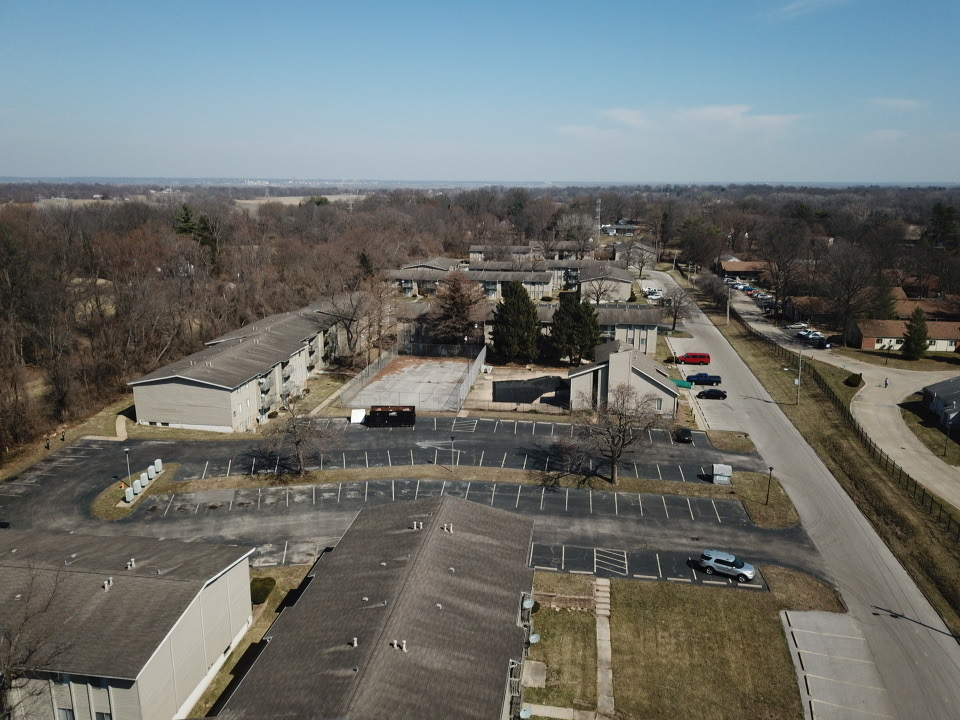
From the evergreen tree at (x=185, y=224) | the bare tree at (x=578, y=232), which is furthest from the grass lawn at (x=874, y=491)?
the evergreen tree at (x=185, y=224)

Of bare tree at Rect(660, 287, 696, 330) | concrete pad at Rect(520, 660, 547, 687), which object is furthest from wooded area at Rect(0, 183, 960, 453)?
concrete pad at Rect(520, 660, 547, 687)

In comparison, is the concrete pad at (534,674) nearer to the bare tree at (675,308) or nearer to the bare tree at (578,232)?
the bare tree at (675,308)

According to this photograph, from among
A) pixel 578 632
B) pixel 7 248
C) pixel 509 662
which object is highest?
pixel 7 248

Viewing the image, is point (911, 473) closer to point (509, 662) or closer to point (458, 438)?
point (458, 438)

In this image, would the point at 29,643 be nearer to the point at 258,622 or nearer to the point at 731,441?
the point at 258,622

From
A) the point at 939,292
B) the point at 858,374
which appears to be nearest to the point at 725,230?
the point at 939,292

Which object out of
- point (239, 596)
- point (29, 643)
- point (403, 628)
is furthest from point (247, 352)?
point (403, 628)

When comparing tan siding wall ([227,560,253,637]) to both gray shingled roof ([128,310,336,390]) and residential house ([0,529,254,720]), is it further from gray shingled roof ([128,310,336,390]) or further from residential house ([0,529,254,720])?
gray shingled roof ([128,310,336,390])
